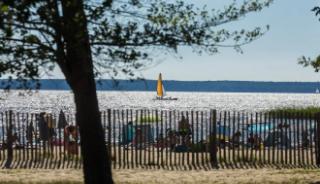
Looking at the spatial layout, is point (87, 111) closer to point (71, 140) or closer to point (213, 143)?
point (213, 143)

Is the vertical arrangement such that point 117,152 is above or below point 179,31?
below

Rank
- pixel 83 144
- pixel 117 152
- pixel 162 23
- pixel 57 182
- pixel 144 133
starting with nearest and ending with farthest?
pixel 162 23
pixel 83 144
pixel 57 182
pixel 117 152
pixel 144 133

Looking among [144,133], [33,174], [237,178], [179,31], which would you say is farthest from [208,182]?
[144,133]

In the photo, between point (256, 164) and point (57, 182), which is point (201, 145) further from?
point (57, 182)

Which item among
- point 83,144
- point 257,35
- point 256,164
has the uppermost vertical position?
point 257,35

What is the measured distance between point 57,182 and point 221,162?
5956mm

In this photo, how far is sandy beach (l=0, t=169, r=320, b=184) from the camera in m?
15.6

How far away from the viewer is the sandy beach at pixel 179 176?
15.6m

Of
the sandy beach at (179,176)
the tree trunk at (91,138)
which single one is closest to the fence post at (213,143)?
the sandy beach at (179,176)

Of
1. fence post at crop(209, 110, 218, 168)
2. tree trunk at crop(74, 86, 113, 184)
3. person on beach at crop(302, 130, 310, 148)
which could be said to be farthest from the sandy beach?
tree trunk at crop(74, 86, 113, 184)

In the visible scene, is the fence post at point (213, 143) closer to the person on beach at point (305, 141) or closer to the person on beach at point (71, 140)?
the person on beach at point (305, 141)

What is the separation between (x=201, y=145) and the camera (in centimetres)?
2158

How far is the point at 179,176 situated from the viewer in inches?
664

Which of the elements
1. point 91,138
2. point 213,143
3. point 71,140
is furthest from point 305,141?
point 91,138
